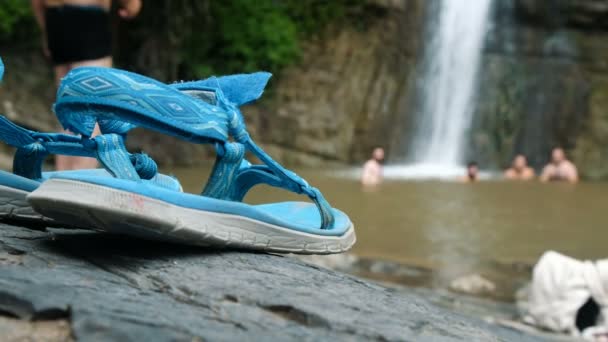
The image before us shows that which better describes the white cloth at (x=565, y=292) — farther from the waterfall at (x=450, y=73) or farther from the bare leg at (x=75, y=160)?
the waterfall at (x=450, y=73)

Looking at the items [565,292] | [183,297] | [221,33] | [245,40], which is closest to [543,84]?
[245,40]

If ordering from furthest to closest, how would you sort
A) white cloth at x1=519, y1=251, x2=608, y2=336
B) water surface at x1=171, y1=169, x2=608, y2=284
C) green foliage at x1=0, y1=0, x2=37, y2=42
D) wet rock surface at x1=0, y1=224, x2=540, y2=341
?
green foliage at x1=0, y1=0, x2=37, y2=42 → water surface at x1=171, y1=169, x2=608, y2=284 → white cloth at x1=519, y1=251, x2=608, y2=336 → wet rock surface at x1=0, y1=224, x2=540, y2=341

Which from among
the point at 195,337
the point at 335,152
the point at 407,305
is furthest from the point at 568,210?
the point at 195,337

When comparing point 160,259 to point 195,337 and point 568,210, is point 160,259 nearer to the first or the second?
point 195,337

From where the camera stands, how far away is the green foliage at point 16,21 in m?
7.86

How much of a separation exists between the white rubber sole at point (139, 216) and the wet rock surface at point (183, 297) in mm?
40

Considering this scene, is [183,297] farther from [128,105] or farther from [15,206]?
[15,206]

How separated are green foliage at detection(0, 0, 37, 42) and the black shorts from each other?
6.33 meters

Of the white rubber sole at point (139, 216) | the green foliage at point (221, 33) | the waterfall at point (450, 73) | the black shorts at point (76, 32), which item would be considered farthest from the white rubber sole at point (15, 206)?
the waterfall at point (450, 73)

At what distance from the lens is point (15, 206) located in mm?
1292

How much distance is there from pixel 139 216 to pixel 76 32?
124cm

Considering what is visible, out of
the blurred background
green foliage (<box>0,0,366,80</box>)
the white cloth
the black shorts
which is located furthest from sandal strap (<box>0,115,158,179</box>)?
green foliage (<box>0,0,366,80</box>)

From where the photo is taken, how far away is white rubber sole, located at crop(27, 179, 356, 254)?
1.04 meters

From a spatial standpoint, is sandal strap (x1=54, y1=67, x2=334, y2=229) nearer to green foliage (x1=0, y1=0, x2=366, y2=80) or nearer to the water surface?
the water surface
